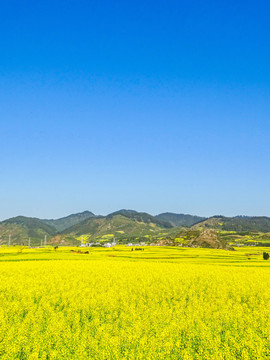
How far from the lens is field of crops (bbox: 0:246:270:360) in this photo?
1319cm

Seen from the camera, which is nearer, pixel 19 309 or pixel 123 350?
pixel 123 350

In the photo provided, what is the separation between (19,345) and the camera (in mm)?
13711

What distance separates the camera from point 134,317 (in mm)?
17406

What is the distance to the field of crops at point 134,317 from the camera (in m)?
13.2

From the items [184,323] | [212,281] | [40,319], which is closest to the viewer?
[184,323]

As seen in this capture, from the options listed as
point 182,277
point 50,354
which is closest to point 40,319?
point 50,354

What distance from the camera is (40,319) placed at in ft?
56.8

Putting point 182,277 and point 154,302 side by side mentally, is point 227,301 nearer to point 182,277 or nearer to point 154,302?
point 154,302

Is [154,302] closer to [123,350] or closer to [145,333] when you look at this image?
[145,333]

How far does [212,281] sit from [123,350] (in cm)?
1751

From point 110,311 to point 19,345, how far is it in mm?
6720

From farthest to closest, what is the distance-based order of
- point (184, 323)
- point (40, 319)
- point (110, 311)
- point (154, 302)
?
point (154, 302) < point (110, 311) < point (40, 319) < point (184, 323)

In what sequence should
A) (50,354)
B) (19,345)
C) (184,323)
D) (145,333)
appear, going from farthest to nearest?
(184,323), (145,333), (19,345), (50,354)

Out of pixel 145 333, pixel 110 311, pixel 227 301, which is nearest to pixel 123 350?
pixel 145 333
